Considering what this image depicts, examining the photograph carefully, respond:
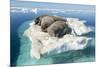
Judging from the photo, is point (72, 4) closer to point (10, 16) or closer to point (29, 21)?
point (29, 21)

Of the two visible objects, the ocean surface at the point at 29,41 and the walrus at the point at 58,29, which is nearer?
the ocean surface at the point at 29,41

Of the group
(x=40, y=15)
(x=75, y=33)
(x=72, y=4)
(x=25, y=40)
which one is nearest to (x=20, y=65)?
(x=25, y=40)

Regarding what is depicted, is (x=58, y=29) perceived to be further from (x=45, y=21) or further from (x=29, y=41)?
(x=29, y=41)

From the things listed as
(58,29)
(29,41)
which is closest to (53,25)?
(58,29)

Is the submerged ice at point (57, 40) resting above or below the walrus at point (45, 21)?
below

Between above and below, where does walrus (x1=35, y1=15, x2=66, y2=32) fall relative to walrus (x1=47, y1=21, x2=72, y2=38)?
above
